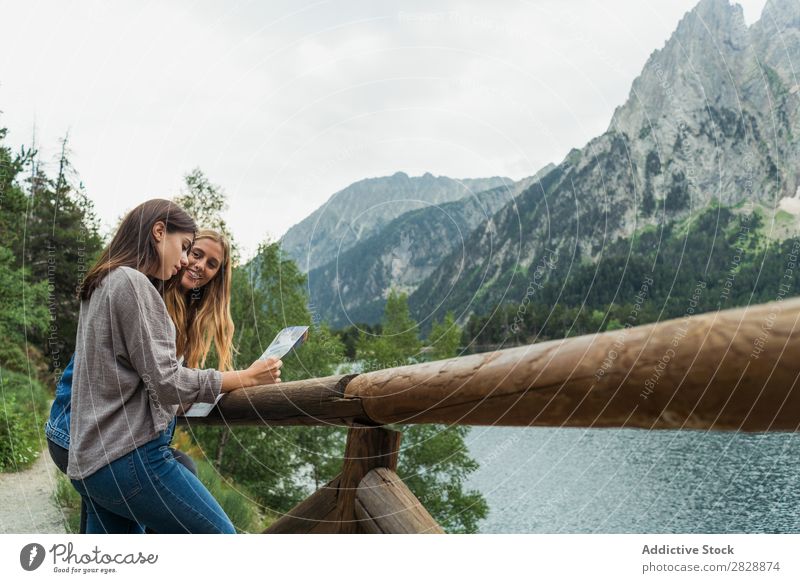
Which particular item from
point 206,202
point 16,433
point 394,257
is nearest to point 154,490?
point 394,257

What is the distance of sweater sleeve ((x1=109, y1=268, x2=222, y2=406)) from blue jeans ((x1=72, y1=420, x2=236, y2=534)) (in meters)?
0.10

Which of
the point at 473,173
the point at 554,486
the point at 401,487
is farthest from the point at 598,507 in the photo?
the point at 401,487

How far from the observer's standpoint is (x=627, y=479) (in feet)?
52.4

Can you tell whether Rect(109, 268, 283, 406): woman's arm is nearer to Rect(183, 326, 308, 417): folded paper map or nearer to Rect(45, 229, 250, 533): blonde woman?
Rect(183, 326, 308, 417): folded paper map

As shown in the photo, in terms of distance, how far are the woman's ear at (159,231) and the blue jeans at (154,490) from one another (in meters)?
0.37

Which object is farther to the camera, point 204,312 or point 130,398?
point 204,312

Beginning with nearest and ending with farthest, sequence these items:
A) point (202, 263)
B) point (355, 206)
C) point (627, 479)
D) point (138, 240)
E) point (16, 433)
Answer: point (138, 240) → point (202, 263) → point (355, 206) → point (16, 433) → point (627, 479)

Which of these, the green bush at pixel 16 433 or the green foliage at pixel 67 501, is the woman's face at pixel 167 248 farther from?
the green foliage at pixel 67 501

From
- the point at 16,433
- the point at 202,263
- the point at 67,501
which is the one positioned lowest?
the point at 67,501

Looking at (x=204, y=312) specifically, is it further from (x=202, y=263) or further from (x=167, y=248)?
(x=167, y=248)

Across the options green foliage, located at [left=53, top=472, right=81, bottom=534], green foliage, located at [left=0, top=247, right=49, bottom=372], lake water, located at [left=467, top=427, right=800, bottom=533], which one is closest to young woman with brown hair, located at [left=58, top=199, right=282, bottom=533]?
green foliage, located at [left=53, top=472, right=81, bottom=534]

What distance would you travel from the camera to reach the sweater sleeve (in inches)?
46.9

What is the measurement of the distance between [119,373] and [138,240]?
0.26 meters
